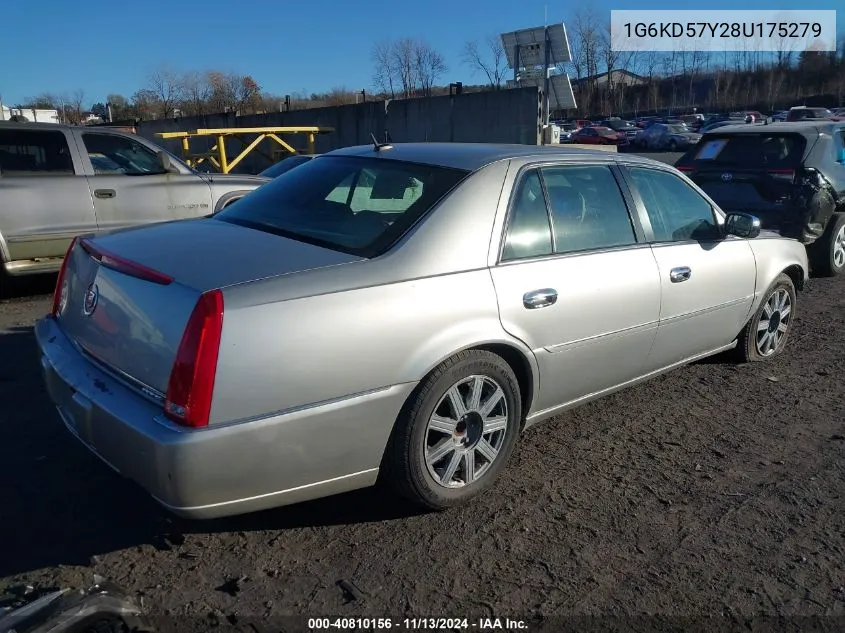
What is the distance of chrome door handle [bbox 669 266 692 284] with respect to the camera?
4031 millimetres

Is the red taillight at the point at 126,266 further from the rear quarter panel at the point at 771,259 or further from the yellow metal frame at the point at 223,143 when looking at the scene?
the yellow metal frame at the point at 223,143

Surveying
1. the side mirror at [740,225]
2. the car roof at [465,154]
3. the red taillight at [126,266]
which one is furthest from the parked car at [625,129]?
the red taillight at [126,266]

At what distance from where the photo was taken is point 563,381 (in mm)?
3531

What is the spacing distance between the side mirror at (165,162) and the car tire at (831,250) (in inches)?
286

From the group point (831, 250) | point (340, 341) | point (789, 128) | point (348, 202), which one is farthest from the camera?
point (831, 250)

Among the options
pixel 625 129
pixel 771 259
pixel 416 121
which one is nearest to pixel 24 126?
pixel 771 259

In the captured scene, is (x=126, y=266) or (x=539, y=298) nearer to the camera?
(x=126, y=266)

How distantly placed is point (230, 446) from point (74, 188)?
5.45 metres

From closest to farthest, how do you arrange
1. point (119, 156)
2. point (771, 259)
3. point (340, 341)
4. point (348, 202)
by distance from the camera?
point (340, 341), point (348, 202), point (771, 259), point (119, 156)

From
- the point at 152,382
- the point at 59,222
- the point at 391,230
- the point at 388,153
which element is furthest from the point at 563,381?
the point at 59,222

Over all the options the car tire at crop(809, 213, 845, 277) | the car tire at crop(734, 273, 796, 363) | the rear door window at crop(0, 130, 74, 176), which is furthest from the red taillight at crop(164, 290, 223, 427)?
the car tire at crop(809, 213, 845, 277)

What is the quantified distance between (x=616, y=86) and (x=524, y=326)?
288ft

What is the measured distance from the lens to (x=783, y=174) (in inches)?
299

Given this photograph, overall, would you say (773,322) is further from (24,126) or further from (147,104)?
(147,104)
